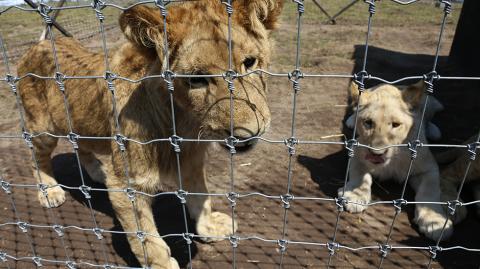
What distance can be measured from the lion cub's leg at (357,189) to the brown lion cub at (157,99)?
1084 mm

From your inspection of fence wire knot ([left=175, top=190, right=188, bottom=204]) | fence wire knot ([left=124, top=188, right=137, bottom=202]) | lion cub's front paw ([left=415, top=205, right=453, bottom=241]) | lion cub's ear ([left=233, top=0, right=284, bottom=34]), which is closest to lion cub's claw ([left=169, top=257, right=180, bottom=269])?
fence wire knot ([left=124, top=188, right=137, bottom=202])

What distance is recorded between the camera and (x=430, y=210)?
3.01 meters

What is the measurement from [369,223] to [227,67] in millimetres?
2113

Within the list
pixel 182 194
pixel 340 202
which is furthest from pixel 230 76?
pixel 340 202

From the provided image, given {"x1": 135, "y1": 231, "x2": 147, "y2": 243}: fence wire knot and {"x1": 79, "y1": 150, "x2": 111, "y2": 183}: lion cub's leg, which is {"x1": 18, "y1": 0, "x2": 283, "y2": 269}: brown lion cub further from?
{"x1": 79, "y1": 150, "x2": 111, "y2": 183}: lion cub's leg

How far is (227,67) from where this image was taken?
69.4 inches

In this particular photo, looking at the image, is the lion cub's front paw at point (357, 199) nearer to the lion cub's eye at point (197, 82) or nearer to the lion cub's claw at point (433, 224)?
the lion cub's claw at point (433, 224)

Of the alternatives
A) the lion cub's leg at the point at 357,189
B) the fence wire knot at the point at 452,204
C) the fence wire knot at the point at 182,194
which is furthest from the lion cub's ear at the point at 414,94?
the fence wire knot at the point at 182,194

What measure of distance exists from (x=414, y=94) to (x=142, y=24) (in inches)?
90.6

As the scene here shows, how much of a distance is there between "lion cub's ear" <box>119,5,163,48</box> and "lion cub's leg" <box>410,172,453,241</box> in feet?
7.97

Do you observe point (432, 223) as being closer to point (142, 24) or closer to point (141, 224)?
point (141, 224)

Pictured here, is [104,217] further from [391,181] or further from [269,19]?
[391,181]

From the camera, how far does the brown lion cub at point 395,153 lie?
302 cm

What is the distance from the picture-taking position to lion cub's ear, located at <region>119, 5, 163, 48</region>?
174cm
